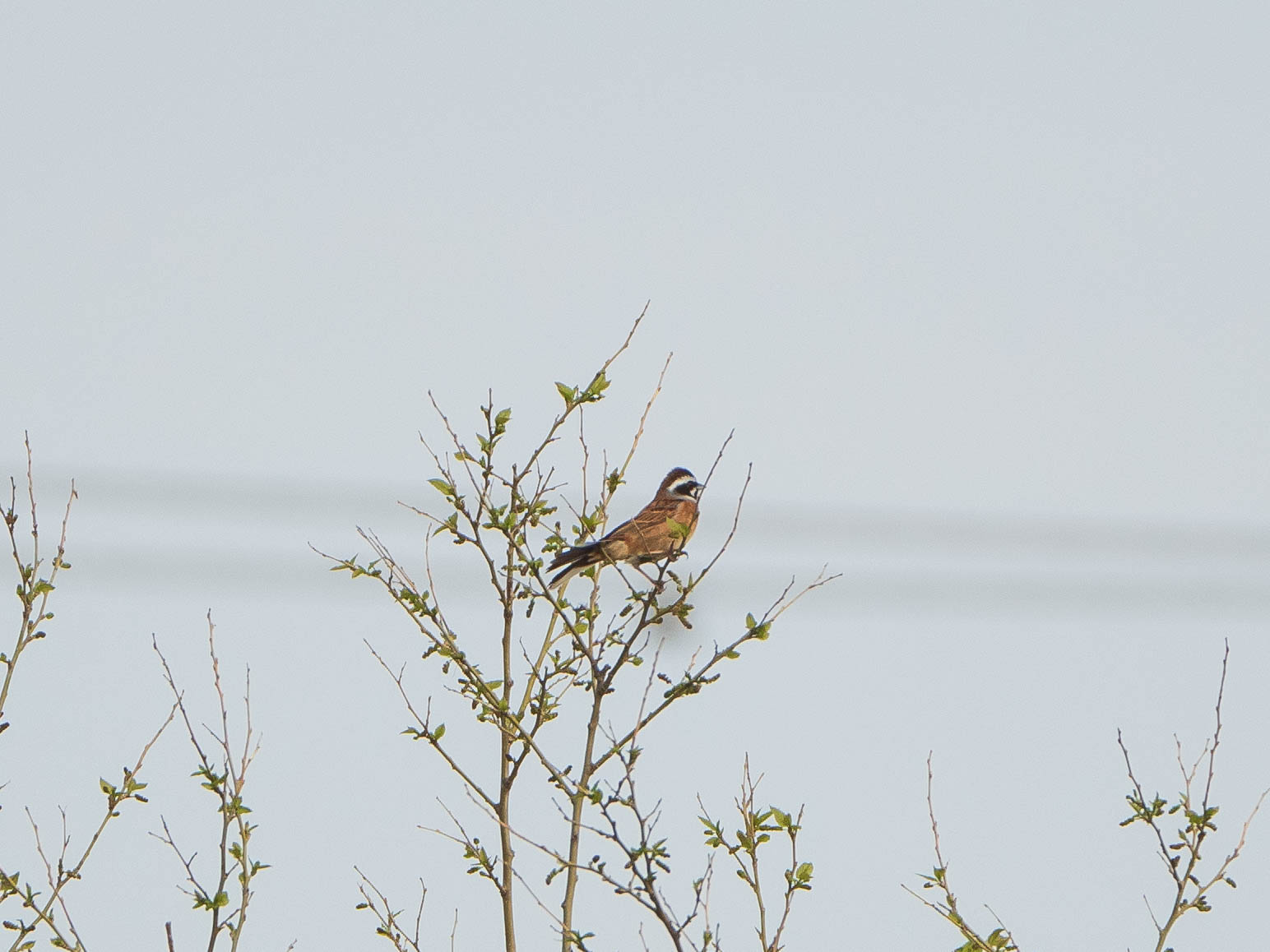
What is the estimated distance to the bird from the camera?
610cm

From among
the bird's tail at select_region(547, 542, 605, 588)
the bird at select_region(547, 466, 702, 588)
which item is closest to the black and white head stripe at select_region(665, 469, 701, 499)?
the bird at select_region(547, 466, 702, 588)

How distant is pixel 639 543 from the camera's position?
696 cm

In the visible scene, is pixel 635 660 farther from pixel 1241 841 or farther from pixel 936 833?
pixel 1241 841

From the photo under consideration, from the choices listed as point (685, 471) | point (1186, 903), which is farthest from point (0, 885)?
point (685, 471)

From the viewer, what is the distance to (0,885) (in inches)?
214

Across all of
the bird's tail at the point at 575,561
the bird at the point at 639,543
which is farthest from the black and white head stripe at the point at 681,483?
the bird's tail at the point at 575,561

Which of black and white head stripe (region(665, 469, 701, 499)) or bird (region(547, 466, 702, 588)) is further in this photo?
black and white head stripe (region(665, 469, 701, 499))

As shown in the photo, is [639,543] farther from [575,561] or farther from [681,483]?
[681,483]

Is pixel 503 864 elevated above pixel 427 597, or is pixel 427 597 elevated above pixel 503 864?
pixel 427 597

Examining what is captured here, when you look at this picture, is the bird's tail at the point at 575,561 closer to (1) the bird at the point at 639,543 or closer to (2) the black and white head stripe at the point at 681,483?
(1) the bird at the point at 639,543

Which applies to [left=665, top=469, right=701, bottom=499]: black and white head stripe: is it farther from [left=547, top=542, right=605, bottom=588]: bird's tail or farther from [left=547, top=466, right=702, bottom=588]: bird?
[left=547, top=542, right=605, bottom=588]: bird's tail

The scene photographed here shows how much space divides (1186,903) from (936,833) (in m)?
0.84

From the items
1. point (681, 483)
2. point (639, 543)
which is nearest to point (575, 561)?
point (639, 543)

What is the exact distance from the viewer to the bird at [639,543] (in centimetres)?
610
